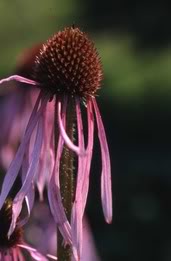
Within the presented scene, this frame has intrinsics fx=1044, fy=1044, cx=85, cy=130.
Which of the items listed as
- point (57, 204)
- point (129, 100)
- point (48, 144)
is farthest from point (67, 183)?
point (129, 100)

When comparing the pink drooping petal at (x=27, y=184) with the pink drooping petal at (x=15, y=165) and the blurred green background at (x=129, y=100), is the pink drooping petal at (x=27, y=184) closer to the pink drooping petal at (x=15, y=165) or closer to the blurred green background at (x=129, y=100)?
the pink drooping petal at (x=15, y=165)

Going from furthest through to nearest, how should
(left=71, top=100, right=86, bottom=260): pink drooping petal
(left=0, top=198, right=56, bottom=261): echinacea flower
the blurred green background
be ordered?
the blurred green background → (left=0, top=198, right=56, bottom=261): echinacea flower → (left=71, top=100, right=86, bottom=260): pink drooping petal

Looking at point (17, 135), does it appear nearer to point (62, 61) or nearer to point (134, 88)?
point (62, 61)

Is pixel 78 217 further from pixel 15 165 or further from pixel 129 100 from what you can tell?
pixel 129 100

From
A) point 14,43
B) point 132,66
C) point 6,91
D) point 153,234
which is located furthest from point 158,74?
point 6,91

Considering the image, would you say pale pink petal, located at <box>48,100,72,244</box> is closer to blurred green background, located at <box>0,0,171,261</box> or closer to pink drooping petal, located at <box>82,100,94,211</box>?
pink drooping petal, located at <box>82,100,94,211</box>

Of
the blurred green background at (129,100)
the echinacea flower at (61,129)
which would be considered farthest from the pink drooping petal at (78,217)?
the blurred green background at (129,100)

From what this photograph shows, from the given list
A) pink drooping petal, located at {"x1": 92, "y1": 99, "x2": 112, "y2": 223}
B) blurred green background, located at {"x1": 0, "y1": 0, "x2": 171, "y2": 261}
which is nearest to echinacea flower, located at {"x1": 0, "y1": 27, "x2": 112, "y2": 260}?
pink drooping petal, located at {"x1": 92, "y1": 99, "x2": 112, "y2": 223}
